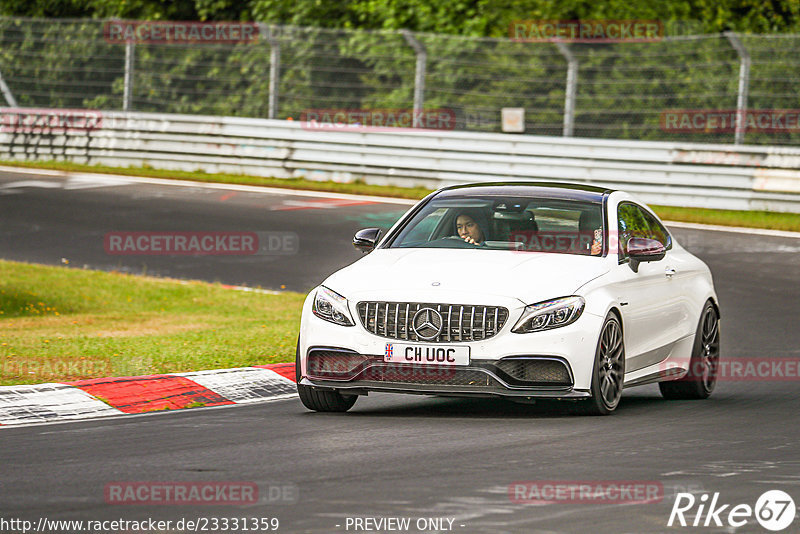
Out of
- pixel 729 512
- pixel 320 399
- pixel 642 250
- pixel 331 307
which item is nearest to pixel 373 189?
pixel 642 250

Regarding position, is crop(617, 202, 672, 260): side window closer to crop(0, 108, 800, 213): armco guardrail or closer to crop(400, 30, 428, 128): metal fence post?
crop(0, 108, 800, 213): armco guardrail

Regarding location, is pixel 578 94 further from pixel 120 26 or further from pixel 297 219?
pixel 120 26

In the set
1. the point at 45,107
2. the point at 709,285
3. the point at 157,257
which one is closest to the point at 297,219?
the point at 157,257

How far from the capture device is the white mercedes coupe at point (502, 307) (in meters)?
8.94

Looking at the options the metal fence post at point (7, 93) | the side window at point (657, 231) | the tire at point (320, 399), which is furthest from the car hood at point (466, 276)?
the metal fence post at point (7, 93)

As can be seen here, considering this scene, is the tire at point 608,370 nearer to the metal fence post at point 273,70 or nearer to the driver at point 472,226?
the driver at point 472,226

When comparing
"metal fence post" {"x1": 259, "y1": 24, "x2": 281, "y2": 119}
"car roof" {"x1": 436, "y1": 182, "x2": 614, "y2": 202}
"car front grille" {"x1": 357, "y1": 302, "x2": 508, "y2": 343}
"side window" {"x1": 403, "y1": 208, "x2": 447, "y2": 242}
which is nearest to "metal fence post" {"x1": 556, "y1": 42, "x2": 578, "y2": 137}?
"metal fence post" {"x1": 259, "y1": 24, "x2": 281, "y2": 119}

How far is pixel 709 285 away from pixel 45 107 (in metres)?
20.6

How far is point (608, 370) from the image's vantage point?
9344mm

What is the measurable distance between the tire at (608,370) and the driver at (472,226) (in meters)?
1.17

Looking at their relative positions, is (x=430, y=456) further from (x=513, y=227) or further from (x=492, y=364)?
(x=513, y=227)

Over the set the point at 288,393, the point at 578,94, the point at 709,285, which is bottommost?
the point at 288,393

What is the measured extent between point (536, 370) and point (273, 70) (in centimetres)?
1892

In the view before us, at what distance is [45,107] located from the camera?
29516mm
